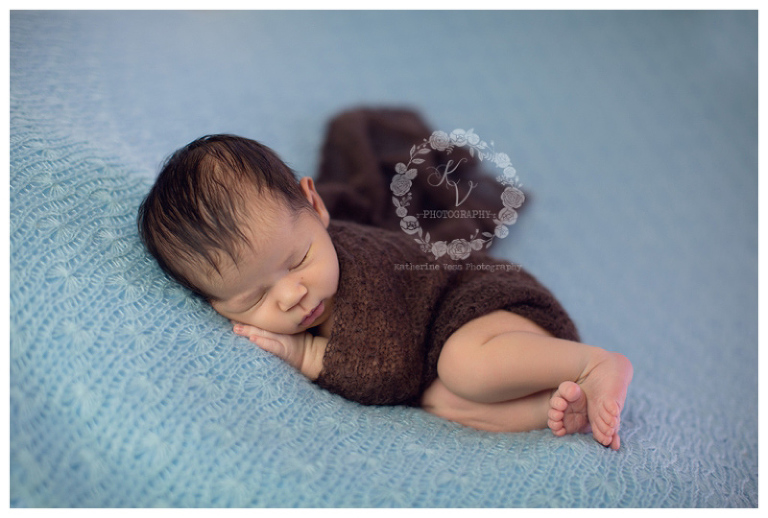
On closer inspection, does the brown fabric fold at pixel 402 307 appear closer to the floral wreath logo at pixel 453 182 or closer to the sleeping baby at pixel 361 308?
the sleeping baby at pixel 361 308

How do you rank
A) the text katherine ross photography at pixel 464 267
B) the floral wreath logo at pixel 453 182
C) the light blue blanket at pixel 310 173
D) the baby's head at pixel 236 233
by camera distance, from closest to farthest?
the light blue blanket at pixel 310 173, the baby's head at pixel 236 233, the text katherine ross photography at pixel 464 267, the floral wreath logo at pixel 453 182

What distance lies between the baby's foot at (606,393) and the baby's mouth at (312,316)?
395mm

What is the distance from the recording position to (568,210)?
1.40 m

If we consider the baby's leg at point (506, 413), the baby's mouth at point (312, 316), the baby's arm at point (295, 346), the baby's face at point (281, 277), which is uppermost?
the baby's face at point (281, 277)

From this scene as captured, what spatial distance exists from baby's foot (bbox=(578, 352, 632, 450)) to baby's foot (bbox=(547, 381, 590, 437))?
14 millimetres

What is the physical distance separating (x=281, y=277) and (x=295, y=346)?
118mm

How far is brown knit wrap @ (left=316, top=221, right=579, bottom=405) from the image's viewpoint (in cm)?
85

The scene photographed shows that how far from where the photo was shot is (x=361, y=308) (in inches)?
34.2

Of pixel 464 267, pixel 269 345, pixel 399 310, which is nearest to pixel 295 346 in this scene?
pixel 269 345

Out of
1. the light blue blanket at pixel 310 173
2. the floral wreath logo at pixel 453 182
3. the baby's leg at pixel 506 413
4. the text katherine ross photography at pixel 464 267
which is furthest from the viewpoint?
the floral wreath logo at pixel 453 182

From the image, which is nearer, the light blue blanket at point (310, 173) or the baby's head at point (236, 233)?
the light blue blanket at point (310, 173)

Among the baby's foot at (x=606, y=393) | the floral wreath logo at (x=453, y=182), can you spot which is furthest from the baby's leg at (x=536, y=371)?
the floral wreath logo at (x=453, y=182)

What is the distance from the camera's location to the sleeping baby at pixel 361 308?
30.4 inches

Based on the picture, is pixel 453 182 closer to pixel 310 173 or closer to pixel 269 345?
pixel 310 173
